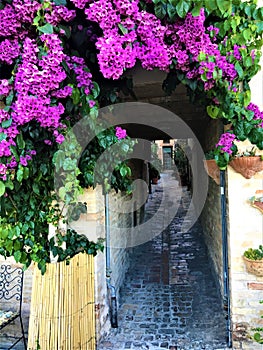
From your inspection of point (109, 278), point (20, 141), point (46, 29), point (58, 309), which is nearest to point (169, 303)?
point (109, 278)

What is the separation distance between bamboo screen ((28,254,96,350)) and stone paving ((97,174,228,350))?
0.92 meters

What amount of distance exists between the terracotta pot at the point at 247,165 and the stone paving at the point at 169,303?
5.62 feet

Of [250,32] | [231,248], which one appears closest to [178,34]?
[250,32]

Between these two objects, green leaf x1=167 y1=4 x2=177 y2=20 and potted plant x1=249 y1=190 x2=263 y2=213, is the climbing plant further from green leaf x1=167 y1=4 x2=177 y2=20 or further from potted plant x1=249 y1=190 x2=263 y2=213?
potted plant x1=249 y1=190 x2=263 y2=213

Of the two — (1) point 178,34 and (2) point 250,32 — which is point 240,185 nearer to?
(2) point 250,32

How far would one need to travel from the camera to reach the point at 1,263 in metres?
3.16

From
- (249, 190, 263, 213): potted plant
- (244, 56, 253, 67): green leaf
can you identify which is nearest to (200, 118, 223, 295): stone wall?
(249, 190, 263, 213): potted plant

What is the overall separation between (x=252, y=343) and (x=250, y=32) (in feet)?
8.93

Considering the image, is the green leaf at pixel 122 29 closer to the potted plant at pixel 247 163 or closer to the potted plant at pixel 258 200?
the potted plant at pixel 247 163

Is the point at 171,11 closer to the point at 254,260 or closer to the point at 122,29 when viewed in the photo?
the point at 122,29

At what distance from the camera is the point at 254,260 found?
2.66 meters

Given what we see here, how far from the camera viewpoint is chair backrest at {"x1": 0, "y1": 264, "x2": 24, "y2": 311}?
307 centimetres

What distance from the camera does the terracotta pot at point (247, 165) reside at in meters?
2.60

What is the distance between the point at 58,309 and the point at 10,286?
1.35m
